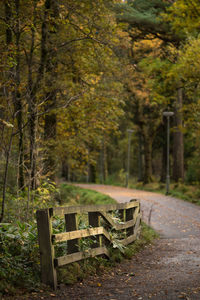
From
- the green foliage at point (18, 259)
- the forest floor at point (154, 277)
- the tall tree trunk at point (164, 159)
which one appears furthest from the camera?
the tall tree trunk at point (164, 159)

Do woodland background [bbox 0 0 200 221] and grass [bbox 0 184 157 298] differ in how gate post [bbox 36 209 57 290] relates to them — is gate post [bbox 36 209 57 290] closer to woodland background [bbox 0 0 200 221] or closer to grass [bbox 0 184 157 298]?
grass [bbox 0 184 157 298]

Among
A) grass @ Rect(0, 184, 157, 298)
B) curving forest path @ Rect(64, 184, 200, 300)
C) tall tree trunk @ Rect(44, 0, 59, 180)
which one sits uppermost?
tall tree trunk @ Rect(44, 0, 59, 180)

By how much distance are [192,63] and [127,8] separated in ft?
18.2

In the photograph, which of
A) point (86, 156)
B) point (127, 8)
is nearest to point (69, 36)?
point (127, 8)

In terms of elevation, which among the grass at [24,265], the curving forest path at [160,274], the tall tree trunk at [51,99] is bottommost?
the curving forest path at [160,274]

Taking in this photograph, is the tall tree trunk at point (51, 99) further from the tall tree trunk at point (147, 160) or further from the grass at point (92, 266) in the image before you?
the tall tree trunk at point (147, 160)

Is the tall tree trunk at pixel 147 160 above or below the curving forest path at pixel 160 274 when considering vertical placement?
above

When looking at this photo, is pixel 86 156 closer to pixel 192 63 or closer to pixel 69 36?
pixel 69 36

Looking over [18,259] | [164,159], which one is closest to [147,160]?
[164,159]

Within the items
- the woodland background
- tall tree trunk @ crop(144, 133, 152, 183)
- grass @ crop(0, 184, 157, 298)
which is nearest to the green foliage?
grass @ crop(0, 184, 157, 298)

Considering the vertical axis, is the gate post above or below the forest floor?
above

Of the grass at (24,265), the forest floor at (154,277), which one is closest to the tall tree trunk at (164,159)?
the forest floor at (154,277)

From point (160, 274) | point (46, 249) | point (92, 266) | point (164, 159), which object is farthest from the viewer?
point (164, 159)

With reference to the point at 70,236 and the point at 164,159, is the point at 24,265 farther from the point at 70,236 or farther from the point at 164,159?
the point at 164,159
